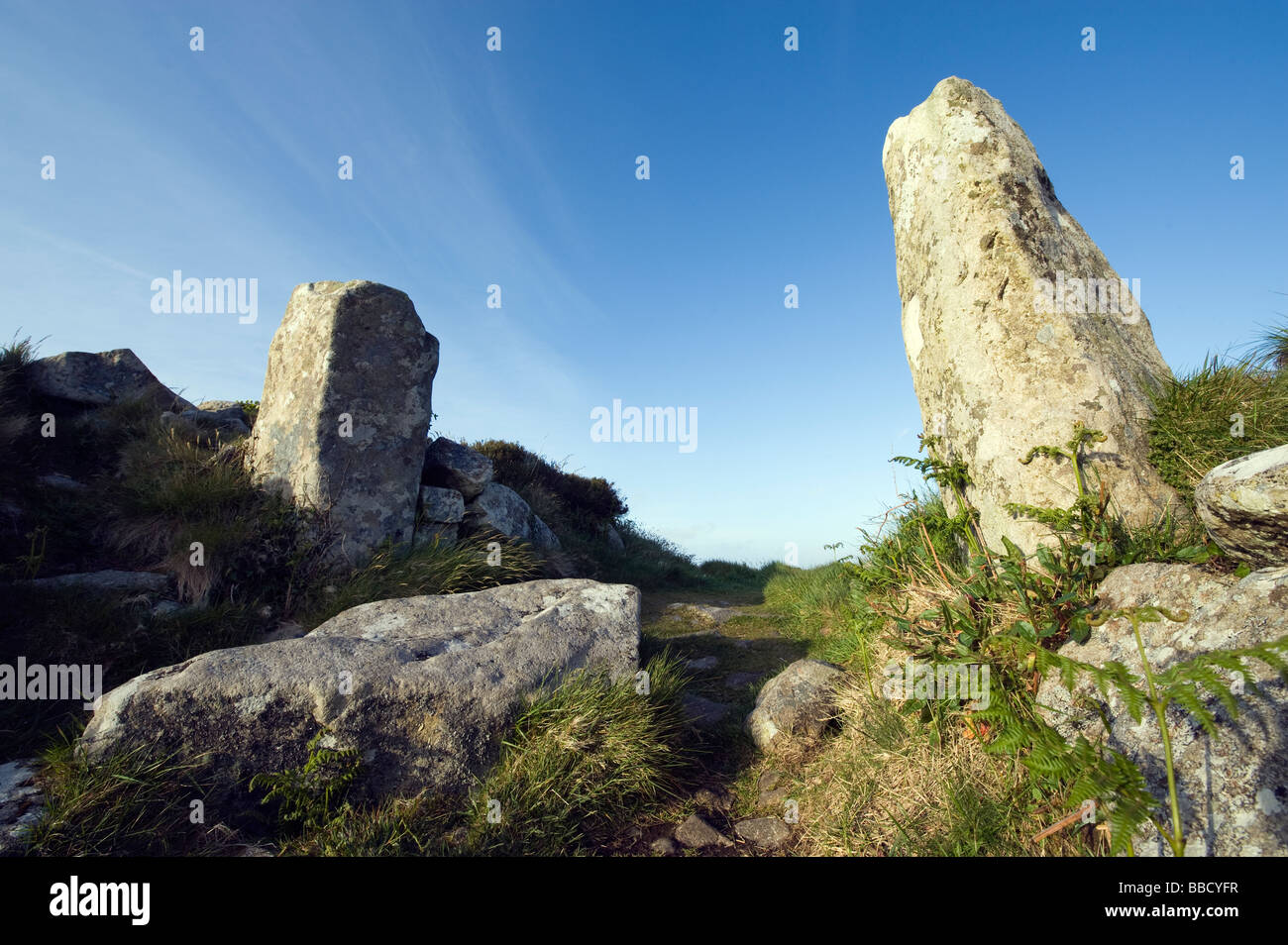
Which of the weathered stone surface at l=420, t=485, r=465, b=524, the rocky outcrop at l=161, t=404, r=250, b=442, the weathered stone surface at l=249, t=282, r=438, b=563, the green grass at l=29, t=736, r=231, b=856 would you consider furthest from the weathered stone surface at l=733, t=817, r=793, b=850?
the rocky outcrop at l=161, t=404, r=250, b=442

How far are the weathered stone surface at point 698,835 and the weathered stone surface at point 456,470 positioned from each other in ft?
19.8

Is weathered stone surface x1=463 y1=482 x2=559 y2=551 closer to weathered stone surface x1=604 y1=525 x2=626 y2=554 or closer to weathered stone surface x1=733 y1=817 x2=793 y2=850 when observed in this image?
weathered stone surface x1=604 y1=525 x2=626 y2=554

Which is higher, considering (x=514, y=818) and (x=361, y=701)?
(x=361, y=701)

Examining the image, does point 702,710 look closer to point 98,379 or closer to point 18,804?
point 18,804

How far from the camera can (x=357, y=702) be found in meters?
3.78

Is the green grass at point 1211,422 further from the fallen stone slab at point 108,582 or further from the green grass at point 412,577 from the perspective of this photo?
the fallen stone slab at point 108,582

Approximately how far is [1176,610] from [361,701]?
14.7 ft

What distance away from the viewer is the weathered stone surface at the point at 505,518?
873 centimetres

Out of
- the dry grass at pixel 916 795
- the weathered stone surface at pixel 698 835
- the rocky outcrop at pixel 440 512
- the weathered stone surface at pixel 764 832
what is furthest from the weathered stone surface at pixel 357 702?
the rocky outcrop at pixel 440 512

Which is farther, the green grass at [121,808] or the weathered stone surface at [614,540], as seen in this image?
the weathered stone surface at [614,540]

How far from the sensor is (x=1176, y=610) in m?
3.20

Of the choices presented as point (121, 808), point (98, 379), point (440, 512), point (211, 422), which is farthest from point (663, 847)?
point (98, 379)
